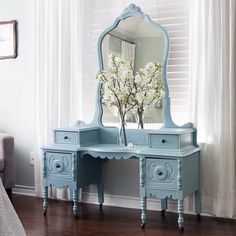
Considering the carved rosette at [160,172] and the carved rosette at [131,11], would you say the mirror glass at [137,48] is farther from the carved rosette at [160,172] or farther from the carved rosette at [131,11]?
the carved rosette at [160,172]

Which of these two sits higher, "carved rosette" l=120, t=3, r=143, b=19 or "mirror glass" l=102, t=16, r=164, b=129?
"carved rosette" l=120, t=3, r=143, b=19

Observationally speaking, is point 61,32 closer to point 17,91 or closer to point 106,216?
point 17,91

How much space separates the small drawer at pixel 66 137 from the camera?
12.4ft

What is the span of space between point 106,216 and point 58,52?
5.28 ft

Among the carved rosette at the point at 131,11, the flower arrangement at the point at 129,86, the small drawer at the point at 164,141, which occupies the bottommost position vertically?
the small drawer at the point at 164,141

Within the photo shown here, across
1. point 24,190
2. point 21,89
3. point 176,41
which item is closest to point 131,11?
point 176,41

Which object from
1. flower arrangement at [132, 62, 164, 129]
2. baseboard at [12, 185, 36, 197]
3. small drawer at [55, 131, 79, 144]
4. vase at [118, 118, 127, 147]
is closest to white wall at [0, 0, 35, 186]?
baseboard at [12, 185, 36, 197]

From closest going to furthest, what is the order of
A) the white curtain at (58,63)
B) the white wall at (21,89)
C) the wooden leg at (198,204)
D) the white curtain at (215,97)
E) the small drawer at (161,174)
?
the small drawer at (161,174) < the white curtain at (215,97) < the wooden leg at (198,204) < the white curtain at (58,63) < the white wall at (21,89)

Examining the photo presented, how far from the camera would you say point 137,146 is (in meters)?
3.80

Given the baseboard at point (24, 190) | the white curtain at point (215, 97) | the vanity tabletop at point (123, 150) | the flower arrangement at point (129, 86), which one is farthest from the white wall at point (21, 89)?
the white curtain at point (215, 97)

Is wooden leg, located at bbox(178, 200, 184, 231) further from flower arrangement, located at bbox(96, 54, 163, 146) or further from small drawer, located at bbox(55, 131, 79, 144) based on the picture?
small drawer, located at bbox(55, 131, 79, 144)

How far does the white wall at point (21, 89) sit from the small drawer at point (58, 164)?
750 mm

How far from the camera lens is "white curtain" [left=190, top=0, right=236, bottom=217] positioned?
11.6 ft

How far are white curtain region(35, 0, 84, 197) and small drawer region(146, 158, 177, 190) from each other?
1.11 m
